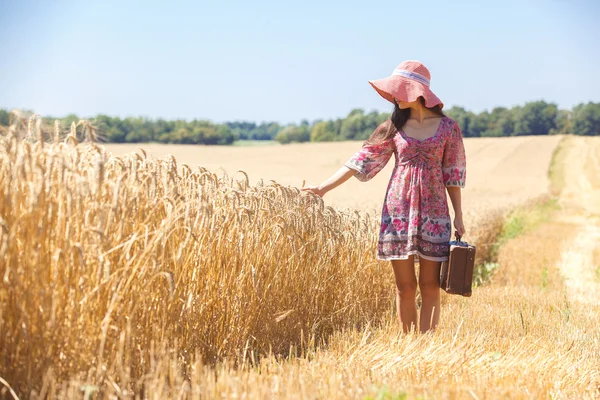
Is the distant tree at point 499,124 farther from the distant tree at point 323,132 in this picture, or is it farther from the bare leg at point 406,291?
the bare leg at point 406,291

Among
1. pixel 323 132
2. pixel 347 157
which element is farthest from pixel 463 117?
pixel 347 157

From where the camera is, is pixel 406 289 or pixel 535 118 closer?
pixel 406 289

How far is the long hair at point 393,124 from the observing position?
4441 millimetres

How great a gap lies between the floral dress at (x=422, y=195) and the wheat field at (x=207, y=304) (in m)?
0.53

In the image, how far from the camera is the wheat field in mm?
2742

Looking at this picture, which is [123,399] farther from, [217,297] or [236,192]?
[236,192]

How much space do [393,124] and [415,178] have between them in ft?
1.29

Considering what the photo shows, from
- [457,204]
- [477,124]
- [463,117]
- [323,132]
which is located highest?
[463,117]

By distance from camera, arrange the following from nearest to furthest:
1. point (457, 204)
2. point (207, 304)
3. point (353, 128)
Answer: point (207, 304), point (457, 204), point (353, 128)

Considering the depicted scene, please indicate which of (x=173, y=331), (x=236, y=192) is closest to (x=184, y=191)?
(x=236, y=192)

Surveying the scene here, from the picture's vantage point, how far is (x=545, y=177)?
136ft

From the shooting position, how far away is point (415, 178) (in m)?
4.33

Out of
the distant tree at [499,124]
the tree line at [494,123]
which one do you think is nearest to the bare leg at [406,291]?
the tree line at [494,123]

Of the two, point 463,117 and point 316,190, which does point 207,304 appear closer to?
point 316,190
